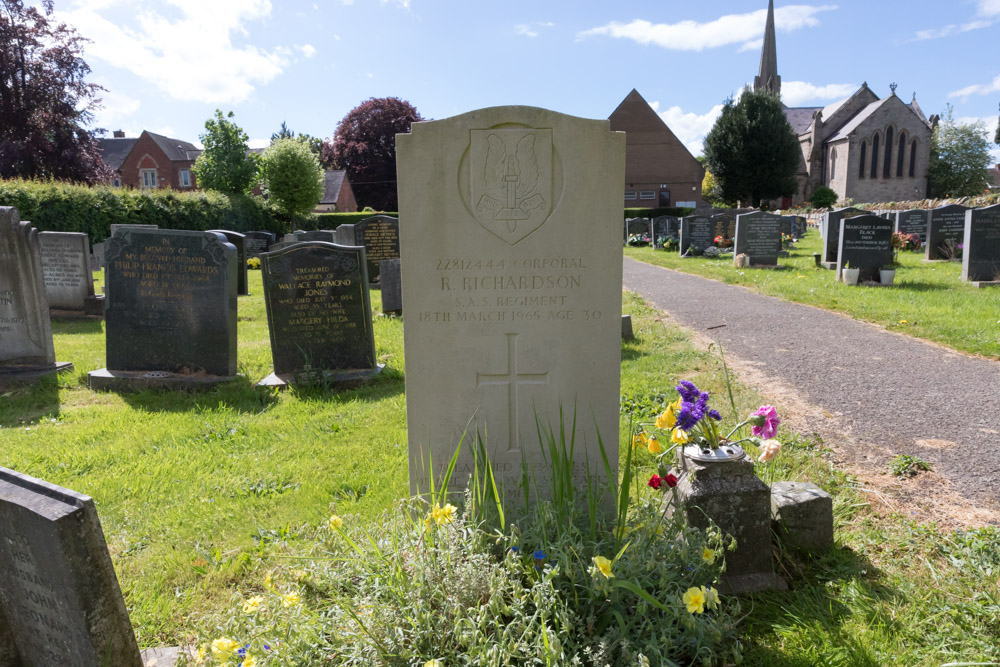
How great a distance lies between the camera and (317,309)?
6.29m

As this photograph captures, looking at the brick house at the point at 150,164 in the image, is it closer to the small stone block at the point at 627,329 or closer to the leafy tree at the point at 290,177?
the leafy tree at the point at 290,177

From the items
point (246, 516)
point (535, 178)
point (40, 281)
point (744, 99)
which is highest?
point (744, 99)

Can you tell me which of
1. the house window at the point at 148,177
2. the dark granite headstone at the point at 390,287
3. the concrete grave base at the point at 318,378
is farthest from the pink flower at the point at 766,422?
the house window at the point at 148,177

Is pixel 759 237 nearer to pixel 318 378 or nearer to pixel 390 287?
pixel 390 287

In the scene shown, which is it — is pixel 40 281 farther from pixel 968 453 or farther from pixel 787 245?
pixel 787 245

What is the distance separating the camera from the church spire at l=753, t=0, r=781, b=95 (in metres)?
62.3

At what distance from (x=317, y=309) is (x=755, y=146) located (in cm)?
4158

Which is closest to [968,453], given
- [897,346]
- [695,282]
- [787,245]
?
[897,346]

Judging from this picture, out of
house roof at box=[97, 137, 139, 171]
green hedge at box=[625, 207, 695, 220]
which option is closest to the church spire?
green hedge at box=[625, 207, 695, 220]

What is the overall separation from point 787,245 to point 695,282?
32.2 feet

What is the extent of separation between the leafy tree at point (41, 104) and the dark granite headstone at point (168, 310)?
25.3 meters

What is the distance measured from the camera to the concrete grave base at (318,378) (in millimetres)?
6004

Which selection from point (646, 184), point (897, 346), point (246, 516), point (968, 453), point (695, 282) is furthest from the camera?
point (646, 184)

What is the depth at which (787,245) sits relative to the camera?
21.6 metres
